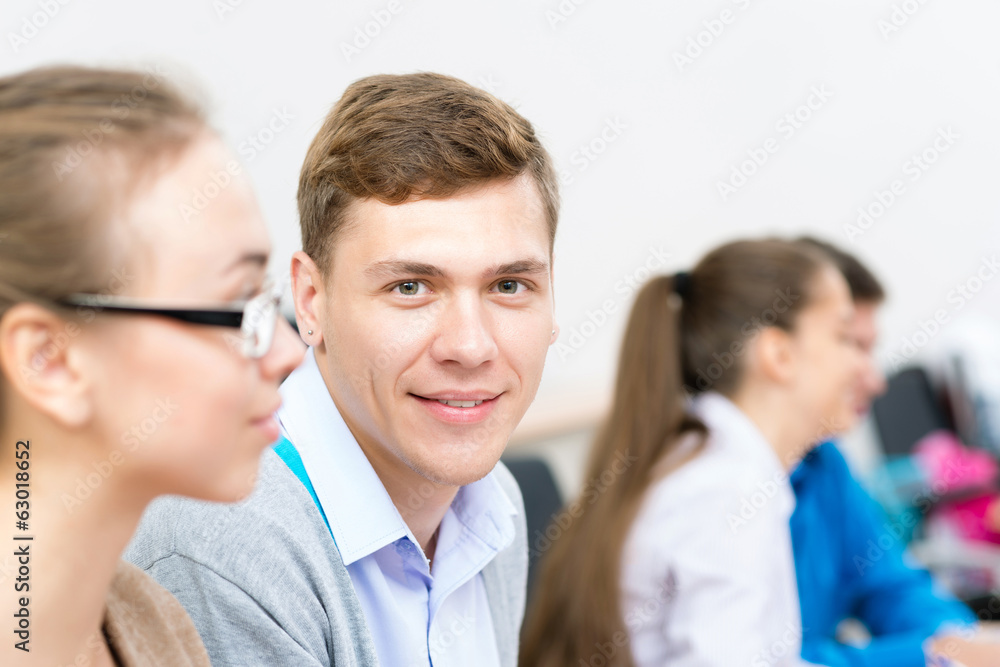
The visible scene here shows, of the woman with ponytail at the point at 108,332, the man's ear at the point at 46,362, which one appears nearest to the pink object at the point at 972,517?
the woman with ponytail at the point at 108,332

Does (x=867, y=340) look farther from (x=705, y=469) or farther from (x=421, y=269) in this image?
(x=421, y=269)

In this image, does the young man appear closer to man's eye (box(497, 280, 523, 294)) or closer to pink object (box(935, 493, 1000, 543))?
man's eye (box(497, 280, 523, 294))

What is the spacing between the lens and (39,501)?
67 centimetres

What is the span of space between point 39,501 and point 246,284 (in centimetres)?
23

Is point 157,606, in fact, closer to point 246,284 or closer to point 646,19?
point 246,284

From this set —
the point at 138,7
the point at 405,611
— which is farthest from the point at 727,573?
the point at 138,7

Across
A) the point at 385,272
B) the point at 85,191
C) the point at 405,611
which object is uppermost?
the point at 85,191

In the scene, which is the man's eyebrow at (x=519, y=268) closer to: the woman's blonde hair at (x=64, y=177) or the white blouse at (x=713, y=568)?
the woman's blonde hair at (x=64, y=177)

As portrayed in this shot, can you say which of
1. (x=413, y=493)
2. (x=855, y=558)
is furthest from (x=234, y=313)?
(x=855, y=558)

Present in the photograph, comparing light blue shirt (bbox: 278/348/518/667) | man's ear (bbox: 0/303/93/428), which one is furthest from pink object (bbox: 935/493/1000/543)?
man's ear (bbox: 0/303/93/428)

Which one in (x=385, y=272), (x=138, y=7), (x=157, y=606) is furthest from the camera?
(x=138, y=7)

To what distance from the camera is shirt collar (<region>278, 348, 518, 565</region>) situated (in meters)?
1.04

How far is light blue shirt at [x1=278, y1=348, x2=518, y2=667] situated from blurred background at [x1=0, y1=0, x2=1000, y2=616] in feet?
2.04

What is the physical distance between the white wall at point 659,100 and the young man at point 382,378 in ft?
2.38
